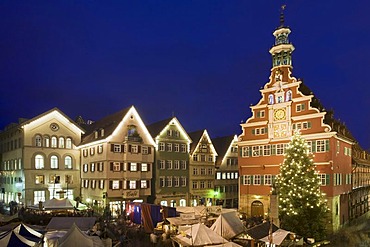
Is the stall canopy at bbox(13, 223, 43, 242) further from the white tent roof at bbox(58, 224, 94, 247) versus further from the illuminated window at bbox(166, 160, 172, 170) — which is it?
the illuminated window at bbox(166, 160, 172, 170)

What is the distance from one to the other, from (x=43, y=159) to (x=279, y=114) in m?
31.2

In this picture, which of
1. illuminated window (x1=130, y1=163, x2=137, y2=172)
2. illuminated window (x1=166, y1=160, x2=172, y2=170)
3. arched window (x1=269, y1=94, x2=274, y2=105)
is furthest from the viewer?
illuminated window (x1=166, y1=160, x2=172, y2=170)

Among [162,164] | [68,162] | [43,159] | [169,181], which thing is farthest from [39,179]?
[169,181]

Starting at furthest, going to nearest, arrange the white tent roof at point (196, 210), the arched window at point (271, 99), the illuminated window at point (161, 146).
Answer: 1. the illuminated window at point (161, 146)
2. the arched window at point (271, 99)
3. the white tent roof at point (196, 210)

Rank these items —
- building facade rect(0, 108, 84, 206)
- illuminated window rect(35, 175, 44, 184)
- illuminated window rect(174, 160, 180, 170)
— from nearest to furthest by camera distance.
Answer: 1. building facade rect(0, 108, 84, 206)
2. illuminated window rect(35, 175, 44, 184)
3. illuminated window rect(174, 160, 180, 170)

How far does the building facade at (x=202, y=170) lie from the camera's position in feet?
171

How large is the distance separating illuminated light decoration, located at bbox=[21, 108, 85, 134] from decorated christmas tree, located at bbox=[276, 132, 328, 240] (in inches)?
1182

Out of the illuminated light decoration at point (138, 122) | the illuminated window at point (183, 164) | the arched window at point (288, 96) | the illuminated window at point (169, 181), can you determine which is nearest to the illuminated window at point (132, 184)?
the illuminated light decoration at point (138, 122)

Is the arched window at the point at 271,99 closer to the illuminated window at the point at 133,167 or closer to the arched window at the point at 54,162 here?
the illuminated window at the point at 133,167

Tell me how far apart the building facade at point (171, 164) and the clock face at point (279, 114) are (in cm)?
1531

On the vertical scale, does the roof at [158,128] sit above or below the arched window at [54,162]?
above

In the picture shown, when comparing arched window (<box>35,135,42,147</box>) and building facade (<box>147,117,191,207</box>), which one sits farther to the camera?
building facade (<box>147,117,191,207</box>)

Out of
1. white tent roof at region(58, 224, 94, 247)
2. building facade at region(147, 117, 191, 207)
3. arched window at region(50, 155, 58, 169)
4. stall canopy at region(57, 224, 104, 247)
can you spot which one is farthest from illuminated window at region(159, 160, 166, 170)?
white tent roof at region(58, 224, 94, 247)

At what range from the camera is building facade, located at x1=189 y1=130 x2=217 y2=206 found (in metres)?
52.0
